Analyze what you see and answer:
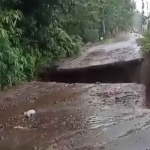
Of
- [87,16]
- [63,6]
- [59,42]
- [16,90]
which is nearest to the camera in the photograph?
[16,90]

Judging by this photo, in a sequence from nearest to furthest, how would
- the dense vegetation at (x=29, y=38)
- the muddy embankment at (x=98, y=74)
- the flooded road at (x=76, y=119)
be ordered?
the flooded road at (x=76, y=119), the dense vegetation at (x=29, y=38), the muddy embankment at (x=98, y=74)

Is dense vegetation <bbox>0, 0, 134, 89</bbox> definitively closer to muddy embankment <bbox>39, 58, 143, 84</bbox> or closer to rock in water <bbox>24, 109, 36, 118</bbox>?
muddy embankment <bbox>39, 58, 143, 84</bbox>

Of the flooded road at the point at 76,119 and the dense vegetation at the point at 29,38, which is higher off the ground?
the dense vegetation at the point at 29,38

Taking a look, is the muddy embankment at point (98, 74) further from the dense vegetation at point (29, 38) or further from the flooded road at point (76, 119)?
the flooded road at point (76, 119)

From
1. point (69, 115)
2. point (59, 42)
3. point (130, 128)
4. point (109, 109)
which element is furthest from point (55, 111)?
point (59, 42)

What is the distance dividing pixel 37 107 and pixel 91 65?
3970mm

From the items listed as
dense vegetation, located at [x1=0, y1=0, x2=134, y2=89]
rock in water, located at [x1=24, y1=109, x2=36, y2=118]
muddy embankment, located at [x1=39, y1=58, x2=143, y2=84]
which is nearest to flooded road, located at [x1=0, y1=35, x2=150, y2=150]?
rock in water, located at [x1=24, y1=109, x2=36, y2=118]

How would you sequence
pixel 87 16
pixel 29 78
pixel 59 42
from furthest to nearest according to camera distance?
pixel 87 16, pixel 59 42, pixel 29 78

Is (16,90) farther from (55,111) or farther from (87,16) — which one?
(87,16)

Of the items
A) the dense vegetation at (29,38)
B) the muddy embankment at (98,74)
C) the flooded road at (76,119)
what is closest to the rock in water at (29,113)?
the flooded road at (76,119)

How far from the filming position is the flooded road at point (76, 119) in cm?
419

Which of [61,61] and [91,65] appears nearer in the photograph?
[91,65]

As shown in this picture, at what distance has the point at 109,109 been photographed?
17.8 ft

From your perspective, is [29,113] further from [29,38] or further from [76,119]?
[29,38]
